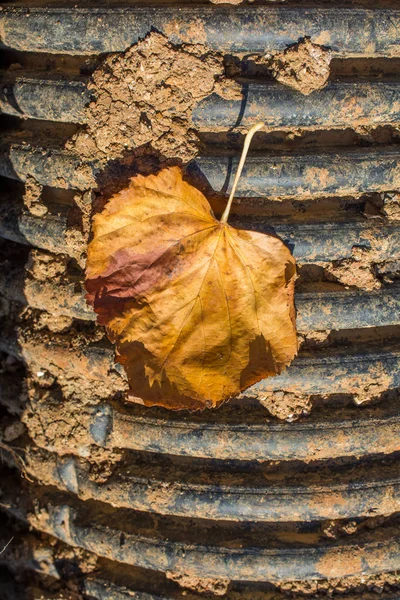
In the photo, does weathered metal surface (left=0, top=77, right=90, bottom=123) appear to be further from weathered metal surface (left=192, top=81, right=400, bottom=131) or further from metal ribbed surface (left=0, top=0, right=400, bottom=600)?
weathered metal surface (left=192, top=81, right=400, bottom=131)

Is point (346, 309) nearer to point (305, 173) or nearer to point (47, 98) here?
point (305, 173)

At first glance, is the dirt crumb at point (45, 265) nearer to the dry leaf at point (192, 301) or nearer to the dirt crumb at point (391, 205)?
the dry leaf at point (192, 301)

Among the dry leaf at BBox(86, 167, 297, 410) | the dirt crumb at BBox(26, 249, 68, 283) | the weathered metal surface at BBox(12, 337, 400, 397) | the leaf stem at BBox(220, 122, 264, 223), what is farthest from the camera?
the dirt crumb at BBox(26, 249, 68, 283)

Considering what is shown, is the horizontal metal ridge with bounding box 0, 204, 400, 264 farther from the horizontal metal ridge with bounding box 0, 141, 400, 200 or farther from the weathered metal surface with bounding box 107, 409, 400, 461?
the weathered metal surface with bounding box 107, 409, 400, 461

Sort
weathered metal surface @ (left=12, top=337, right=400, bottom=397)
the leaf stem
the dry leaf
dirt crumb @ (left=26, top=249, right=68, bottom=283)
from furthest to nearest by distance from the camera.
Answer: dirt crumb @ (left=26, top=249, right=68, bottom=283) → weathered metal surface @ (left=12, top=337, right=400, bottom=397) → the dry leaf → the leaf stem

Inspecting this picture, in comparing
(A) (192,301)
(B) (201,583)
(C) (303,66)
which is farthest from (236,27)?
(B) (201,583)

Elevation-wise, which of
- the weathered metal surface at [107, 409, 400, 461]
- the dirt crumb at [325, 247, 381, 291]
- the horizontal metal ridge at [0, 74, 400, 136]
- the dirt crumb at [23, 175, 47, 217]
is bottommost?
the weathered metal surface at [107, 409, 400, 461]

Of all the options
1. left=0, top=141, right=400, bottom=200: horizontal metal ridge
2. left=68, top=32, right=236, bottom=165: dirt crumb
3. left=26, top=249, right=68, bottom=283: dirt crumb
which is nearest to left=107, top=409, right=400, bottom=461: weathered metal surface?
left=26, top=249, right=68, bottom=283: dirt crumb

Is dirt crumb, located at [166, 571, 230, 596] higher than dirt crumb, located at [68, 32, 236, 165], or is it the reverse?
dirt crumb, located at [68, 32, 236, 165]

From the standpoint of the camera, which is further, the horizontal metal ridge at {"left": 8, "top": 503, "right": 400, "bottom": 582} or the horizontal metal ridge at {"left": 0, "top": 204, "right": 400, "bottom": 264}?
the horizontal metal ridge at {"left": 8, "top": 503, "right": 400, "bottom": 582}
